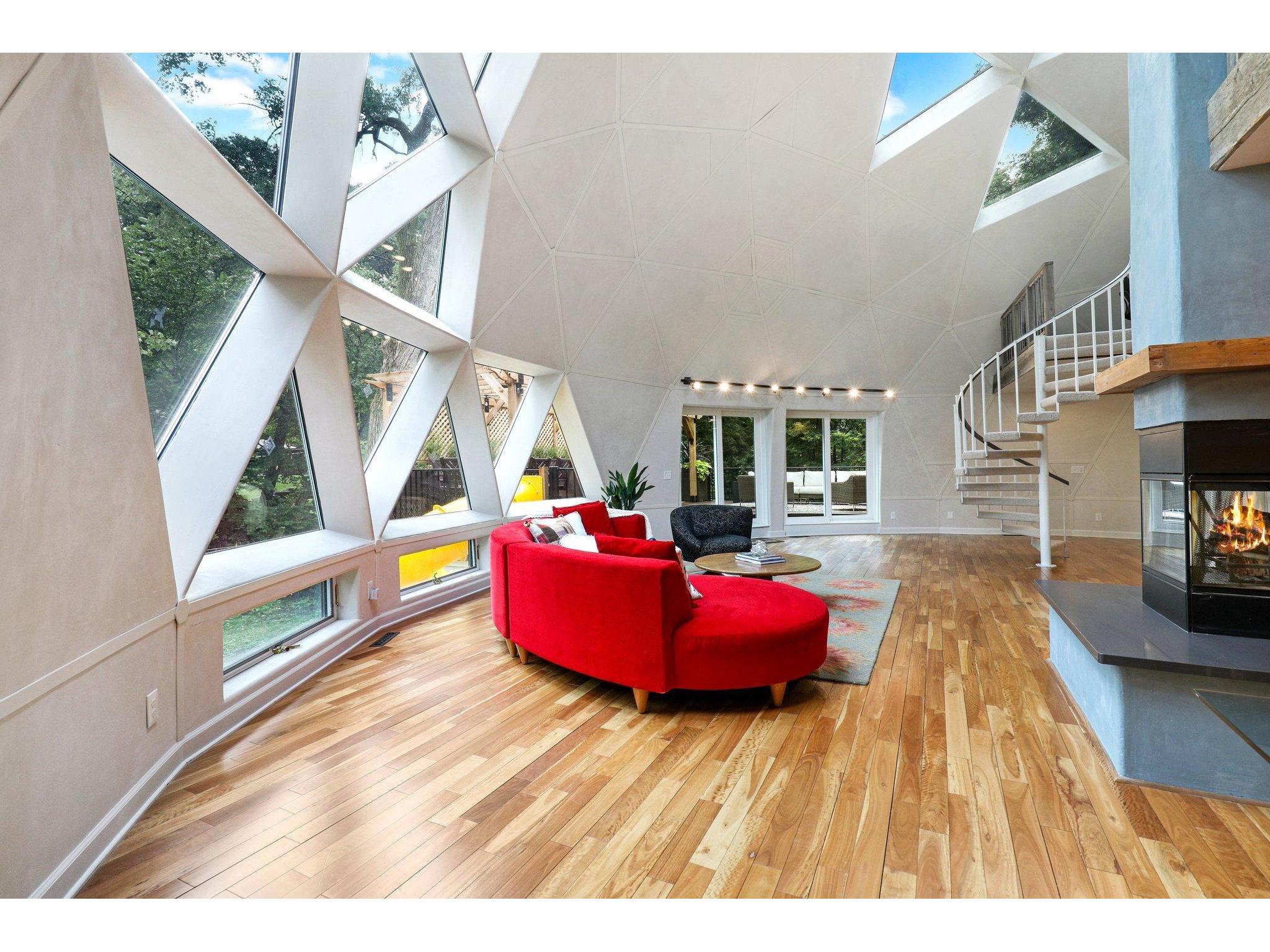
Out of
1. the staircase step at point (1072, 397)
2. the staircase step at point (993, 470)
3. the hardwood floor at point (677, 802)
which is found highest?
the staircase step at point (1072, 397)

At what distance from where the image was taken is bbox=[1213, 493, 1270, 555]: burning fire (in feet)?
8.16

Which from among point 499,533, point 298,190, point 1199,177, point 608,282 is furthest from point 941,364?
point 298,190

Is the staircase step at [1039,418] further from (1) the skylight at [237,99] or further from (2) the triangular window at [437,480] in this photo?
(1) the skylight at [237,99]

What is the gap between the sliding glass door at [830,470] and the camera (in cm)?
1065

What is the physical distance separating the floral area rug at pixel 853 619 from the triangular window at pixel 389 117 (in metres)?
4.51

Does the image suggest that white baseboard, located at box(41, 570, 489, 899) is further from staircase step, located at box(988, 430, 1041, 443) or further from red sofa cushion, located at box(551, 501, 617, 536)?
staircase step, located at box(988, 430, 1041, 443)

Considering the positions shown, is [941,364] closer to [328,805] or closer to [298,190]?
[298,190]

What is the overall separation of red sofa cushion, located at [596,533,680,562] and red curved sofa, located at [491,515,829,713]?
336 mm

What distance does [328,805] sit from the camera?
2254mm

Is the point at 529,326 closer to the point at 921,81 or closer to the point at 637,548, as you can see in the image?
the point at 637,548

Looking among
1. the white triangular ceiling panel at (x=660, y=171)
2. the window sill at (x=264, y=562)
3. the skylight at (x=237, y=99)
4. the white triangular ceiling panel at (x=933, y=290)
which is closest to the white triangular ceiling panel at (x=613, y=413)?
the white triangular ceiling panel at (x=660, y=171)

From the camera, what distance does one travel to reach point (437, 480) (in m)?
6.07
